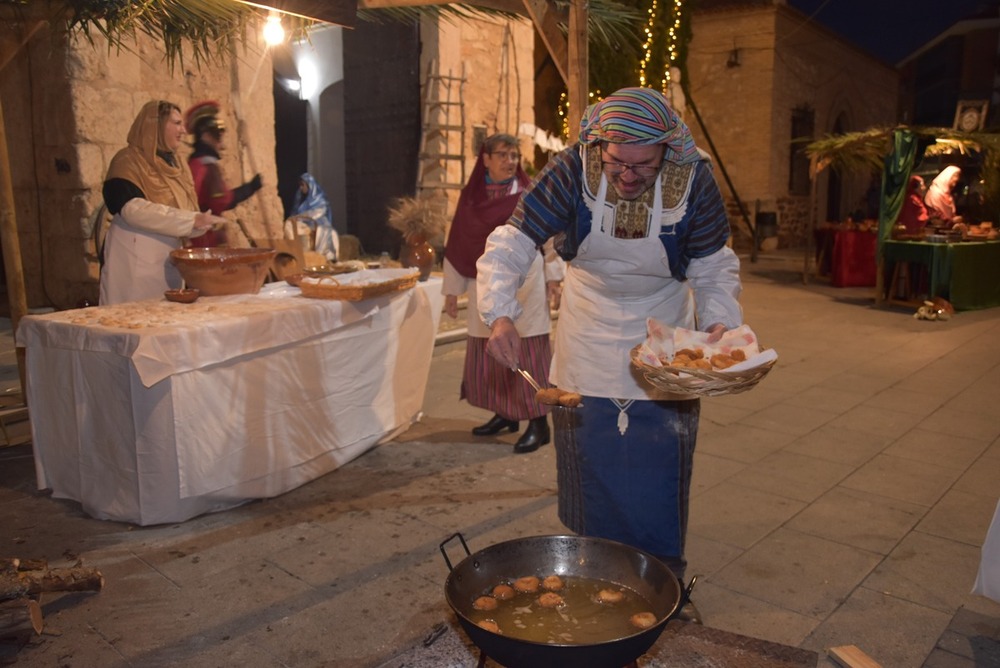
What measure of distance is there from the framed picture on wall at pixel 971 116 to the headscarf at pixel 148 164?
12.6 metres

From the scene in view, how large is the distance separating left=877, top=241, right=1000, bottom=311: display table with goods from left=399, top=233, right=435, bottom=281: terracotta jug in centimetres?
668

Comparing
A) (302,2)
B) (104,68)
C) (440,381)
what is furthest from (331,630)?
(104,68)

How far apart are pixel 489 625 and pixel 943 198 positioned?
10.6 meters

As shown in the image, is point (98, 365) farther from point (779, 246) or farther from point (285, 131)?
point (779, 246)

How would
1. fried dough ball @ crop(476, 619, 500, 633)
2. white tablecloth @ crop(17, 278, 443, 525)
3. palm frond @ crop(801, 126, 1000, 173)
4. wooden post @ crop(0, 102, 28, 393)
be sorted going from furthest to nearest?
palm frond @ crop(801, 126, 1000, 173), wooden post @ crop(0, 102, 28, 393), white tablecloth @ crop(17, 278, 443, 525), fried dough ball @ crop(476, 619, 500, 633)

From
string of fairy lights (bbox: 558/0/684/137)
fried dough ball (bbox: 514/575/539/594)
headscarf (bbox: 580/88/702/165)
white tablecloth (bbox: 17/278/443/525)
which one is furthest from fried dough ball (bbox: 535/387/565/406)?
string of fairy lights (bbox: 558/0/684/137)

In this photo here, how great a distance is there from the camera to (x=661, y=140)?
2227 mm

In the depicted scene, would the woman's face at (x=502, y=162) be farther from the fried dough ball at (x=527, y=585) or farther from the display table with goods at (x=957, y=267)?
the display table with goods at (x=957, y=267)

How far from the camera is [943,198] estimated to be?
1035 cm

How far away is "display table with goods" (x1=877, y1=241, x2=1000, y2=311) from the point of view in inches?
357

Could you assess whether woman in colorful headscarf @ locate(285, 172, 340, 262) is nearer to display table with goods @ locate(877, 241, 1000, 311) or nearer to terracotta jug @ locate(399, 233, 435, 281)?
terracotta jug @ locate(399, 233, 435, 281)

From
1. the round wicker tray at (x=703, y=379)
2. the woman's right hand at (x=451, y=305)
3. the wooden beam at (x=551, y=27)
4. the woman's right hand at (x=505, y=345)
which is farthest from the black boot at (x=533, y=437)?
the round wicker tray at (x=703, y=379)

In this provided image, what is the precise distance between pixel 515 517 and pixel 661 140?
1970mm

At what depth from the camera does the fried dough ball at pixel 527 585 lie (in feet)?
6.54
